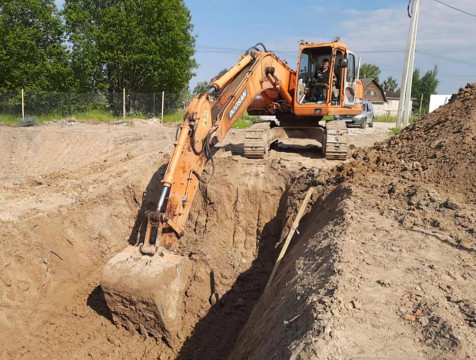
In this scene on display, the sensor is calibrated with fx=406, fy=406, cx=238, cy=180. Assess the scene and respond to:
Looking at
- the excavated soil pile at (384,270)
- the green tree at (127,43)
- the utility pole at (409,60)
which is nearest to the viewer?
the excavated soil pile at (384,270)

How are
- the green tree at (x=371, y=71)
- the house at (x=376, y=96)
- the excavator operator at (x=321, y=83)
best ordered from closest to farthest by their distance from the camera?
1. the excavator operator at (x=321, y=83)
2. the house at (x=376, y=96)
3. the green tree at (x=371, y=71)

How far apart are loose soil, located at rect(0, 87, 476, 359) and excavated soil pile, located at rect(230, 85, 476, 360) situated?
0.01 meters

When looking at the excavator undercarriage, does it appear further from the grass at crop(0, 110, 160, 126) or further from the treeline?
the treeline

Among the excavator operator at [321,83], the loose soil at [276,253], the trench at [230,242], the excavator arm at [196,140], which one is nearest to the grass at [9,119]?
the loose soil at [276,253]

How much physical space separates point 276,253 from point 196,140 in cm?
230

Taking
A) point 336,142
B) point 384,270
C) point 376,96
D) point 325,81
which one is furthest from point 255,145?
point 376,96

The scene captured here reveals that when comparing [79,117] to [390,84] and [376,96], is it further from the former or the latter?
[390,84]

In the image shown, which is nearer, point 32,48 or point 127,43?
point 32,48

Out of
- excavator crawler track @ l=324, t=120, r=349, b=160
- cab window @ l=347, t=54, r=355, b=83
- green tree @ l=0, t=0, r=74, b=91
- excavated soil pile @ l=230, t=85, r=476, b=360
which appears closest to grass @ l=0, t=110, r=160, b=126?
green tree @ l=0, t=0, r=74, b=91

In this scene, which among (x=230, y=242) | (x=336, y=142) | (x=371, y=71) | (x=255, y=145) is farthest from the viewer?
(x=371, y=71)

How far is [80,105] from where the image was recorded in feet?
69.7

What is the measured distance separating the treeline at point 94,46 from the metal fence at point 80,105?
4.05 meters

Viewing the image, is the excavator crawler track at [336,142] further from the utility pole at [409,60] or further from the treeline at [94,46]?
the treeline at [94,46]

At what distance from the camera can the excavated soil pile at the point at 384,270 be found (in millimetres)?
2729
